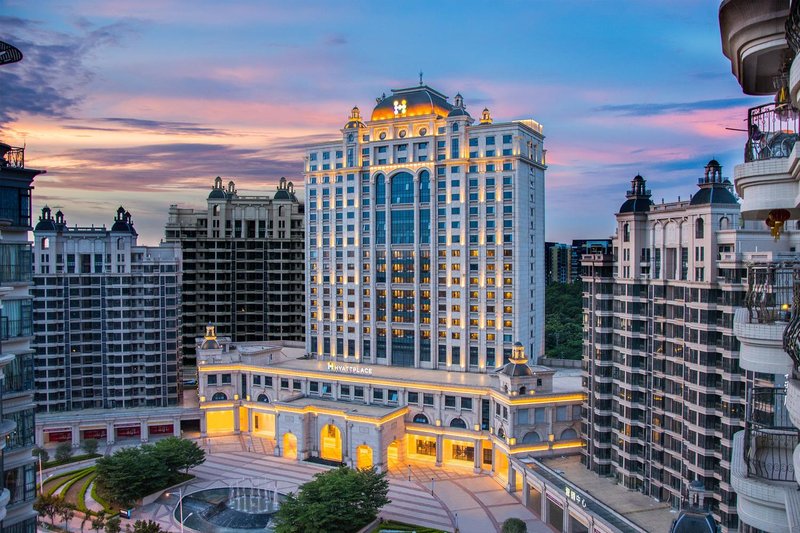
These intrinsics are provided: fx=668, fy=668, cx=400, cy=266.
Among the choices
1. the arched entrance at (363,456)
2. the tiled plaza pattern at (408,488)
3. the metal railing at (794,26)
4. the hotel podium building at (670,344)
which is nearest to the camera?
the metal railing at (794,26)

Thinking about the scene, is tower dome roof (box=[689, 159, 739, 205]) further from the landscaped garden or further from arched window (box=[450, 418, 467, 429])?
the landscaped garden

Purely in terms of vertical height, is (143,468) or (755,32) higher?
(755,32)

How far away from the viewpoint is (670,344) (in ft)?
166

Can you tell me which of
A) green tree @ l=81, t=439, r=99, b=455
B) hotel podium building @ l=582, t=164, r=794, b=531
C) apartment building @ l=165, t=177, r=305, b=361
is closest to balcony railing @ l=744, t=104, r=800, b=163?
hotel podium building @ l=582, t=164, r=794, b=531

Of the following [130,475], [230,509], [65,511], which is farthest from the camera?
[230,509]

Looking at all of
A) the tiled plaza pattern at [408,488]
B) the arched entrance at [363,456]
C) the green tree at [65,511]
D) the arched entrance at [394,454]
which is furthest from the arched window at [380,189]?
the green tree at [65,511]

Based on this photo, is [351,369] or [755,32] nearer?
[755,32]

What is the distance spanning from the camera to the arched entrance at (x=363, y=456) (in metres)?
70.5

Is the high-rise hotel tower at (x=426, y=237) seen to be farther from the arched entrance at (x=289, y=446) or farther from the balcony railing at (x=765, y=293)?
the balcony railing at (x=765, y=293)

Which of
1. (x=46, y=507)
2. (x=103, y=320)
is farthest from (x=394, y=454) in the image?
(x=103, y=320)

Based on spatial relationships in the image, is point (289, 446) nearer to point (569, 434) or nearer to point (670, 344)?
point (569, 434)

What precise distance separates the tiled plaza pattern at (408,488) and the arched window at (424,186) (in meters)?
32.4

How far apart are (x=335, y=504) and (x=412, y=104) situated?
174 ft

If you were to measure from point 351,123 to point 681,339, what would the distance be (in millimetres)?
54430
